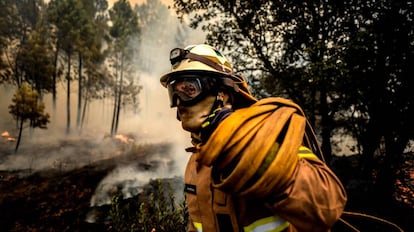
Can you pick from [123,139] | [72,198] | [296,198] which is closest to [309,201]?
[296,198]

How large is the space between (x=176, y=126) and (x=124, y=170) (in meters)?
25.5

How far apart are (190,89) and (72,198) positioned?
592 inches

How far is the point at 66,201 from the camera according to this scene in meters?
13.2

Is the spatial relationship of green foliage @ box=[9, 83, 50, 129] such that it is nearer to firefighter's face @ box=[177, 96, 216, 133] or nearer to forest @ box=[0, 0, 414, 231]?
forest @ box=[0, 0, 414, 231]

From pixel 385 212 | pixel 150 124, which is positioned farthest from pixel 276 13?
pixel 150 124

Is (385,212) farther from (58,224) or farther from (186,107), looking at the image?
(58,224)

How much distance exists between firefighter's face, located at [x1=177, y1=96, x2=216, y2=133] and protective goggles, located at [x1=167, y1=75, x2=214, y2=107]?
0.08 feet

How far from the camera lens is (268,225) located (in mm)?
1137

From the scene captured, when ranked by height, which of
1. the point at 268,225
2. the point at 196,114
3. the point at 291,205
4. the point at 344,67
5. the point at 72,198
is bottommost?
→ the point at 72,198

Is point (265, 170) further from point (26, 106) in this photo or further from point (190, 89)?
point (26, 106)

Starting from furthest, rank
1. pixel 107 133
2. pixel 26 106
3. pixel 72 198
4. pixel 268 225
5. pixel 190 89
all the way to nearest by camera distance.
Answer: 1. pixel 107 133
2. pixel 26 106
3. pixel 72 198
4. pixel 190 89
5. pixel 268 225

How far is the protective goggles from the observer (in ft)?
4.14

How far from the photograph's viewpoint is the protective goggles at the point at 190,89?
4.14 ft

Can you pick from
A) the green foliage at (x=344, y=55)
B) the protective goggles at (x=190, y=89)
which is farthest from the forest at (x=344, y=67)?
the protective goggles at (x=190, y=89)
